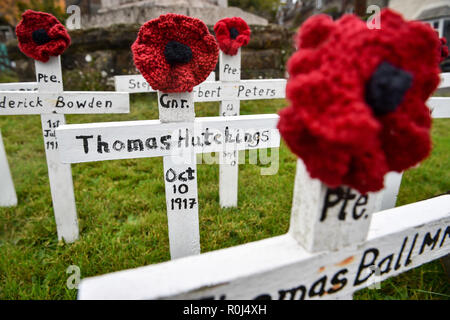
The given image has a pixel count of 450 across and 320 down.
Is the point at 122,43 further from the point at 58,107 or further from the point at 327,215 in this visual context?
the point at 327,215

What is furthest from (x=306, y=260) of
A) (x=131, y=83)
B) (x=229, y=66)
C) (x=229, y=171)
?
(x=131, y=83)

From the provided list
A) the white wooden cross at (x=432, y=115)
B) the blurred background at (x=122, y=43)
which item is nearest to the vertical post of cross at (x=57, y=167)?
the white wooden cross at (x=432, y=115)

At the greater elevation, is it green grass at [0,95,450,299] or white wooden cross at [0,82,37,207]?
white wooden cross at [0,82,37,207]

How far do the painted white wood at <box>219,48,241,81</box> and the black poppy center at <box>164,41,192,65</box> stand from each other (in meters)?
1.19

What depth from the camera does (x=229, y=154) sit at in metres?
2.54

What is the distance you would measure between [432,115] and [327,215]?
2068 millimetres

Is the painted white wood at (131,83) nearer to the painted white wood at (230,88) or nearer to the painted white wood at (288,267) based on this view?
the painted white wood at (230,88)

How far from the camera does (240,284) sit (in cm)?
72

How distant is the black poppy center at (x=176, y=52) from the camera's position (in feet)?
4.30

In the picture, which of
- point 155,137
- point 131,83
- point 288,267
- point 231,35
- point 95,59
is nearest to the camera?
point 288,267

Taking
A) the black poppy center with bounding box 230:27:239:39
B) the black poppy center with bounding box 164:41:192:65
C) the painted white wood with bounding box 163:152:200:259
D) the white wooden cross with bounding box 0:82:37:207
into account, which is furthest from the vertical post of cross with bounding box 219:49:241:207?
the white wooden cross with bounding box 0:82:37:207

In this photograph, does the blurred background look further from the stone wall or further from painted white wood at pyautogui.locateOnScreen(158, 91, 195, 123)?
painted white wood at pyautogui.locateOnScreen(158, 91, 195, 123)

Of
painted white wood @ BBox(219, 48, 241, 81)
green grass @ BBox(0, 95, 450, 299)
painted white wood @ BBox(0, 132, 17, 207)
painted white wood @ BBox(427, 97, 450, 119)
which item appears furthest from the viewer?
painted white wood @ BBox(0, 132, 17, 207)

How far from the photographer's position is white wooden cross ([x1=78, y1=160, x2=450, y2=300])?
0.69 metres
